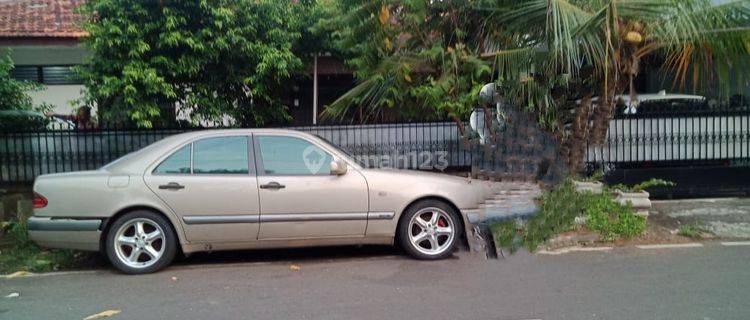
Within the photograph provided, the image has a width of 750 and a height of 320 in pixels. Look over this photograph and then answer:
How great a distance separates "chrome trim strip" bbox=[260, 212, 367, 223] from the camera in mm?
6414

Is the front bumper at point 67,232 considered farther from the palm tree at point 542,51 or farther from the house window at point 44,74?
the house window at point 44,74

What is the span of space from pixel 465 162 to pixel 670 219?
9.70 ft

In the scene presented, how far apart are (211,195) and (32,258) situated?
2.52 meters

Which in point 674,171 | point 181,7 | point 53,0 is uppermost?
point 53,0

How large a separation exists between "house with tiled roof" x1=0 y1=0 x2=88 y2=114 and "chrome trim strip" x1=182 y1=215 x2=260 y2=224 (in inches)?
306

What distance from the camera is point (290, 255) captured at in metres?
7.18

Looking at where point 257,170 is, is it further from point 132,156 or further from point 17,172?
point 17,172

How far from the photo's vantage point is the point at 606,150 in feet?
32.5

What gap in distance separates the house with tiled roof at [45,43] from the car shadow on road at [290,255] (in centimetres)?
723

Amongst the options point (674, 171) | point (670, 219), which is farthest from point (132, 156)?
A: point (674, 171)

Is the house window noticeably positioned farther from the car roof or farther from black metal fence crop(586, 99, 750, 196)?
black metal fence crop(586, 99, 750, 196)

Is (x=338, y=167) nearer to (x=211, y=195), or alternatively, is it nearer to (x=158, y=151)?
(x=211, y=195)

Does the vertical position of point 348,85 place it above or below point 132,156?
above

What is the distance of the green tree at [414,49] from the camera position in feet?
26.8
